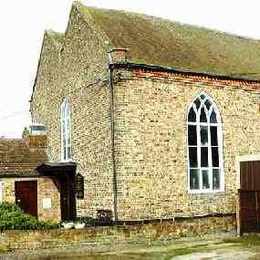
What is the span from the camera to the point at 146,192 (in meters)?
20.3

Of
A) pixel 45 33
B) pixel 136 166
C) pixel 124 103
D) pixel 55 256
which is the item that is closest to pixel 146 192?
pixel 136 166

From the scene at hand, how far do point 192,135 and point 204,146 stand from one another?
2.57 ft

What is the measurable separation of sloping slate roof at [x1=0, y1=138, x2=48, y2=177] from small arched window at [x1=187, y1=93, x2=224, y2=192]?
747cm

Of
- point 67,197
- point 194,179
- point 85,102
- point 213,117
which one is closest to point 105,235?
point 194,179

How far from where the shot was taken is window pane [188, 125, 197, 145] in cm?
2225

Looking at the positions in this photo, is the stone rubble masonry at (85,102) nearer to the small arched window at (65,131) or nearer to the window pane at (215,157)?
the small arched window at (65,131)

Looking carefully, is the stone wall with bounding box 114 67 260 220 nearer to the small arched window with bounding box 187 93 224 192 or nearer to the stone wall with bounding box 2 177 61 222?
the small arched window with bounding box 187 93 224 192

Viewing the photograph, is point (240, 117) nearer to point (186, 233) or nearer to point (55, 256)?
point (186, 233)

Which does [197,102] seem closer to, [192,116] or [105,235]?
[192,116]

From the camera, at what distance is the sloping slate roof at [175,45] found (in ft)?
73.6

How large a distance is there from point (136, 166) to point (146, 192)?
108 cm

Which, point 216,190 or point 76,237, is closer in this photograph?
point 76,237

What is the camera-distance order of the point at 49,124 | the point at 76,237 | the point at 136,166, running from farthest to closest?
the point at 49,124
the point at 136,166
the point at 76,237

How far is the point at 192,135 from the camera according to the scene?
73.4ft
